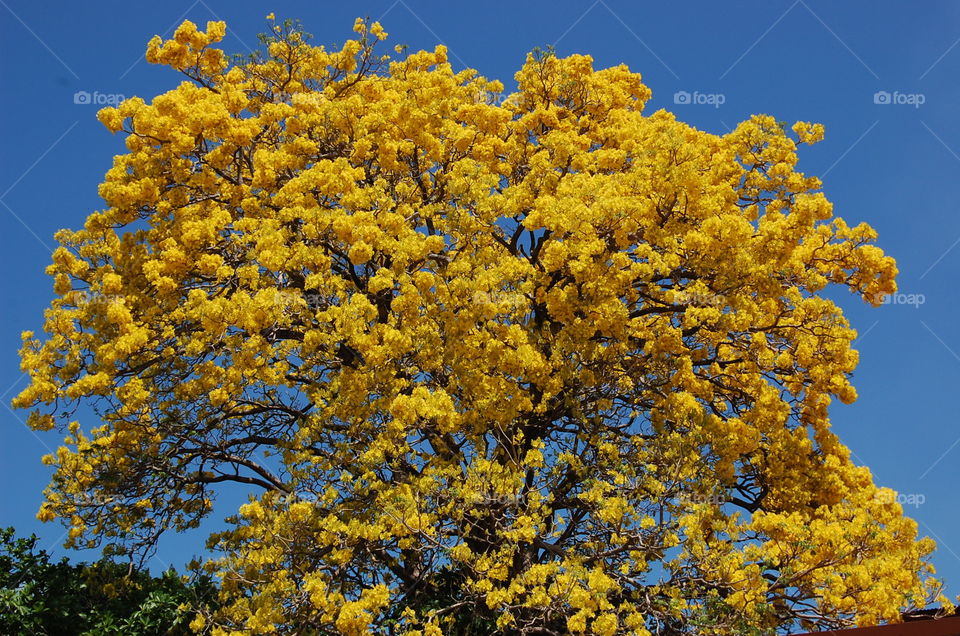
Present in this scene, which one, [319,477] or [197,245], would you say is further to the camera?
[197,245]

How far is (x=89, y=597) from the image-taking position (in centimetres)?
1062

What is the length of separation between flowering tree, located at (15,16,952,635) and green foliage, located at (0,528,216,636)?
1.49 feet

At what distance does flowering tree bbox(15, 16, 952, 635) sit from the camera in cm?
872

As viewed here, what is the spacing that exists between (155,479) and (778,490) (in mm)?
7801

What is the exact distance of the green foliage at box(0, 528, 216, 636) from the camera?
9.79 m

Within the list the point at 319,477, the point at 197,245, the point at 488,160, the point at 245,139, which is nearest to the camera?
the point at 319,477

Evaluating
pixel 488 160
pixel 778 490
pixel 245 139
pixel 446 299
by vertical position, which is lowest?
pixel 778 490

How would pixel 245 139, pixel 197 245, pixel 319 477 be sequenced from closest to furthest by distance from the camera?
pixel 319 477, pixel 197 245, pixel 245 139

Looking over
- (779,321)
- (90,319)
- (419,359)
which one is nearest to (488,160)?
(419,359)

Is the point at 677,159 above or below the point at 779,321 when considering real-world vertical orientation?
above

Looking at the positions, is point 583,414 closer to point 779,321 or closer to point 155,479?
point 779,321

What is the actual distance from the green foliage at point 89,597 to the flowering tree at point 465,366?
45 cm

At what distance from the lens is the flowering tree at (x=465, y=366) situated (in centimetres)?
872

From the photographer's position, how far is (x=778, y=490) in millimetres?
10336
